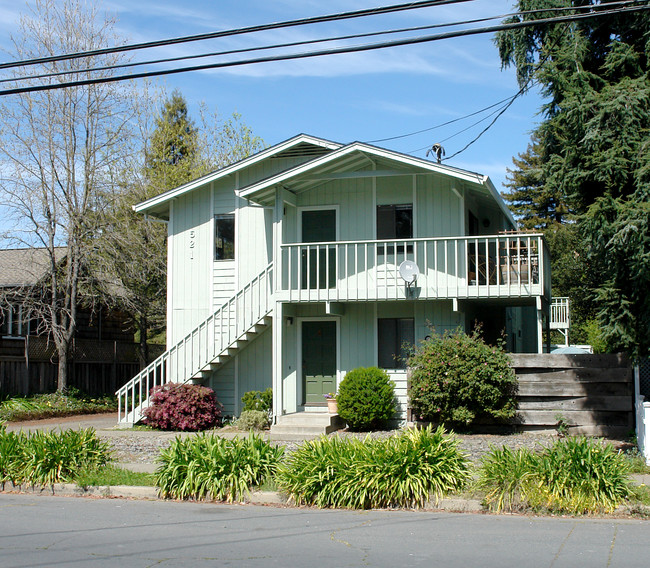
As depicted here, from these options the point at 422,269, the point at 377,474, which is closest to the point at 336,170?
the point at 422,269

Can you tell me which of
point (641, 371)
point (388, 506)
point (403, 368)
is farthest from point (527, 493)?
point (403, 368)

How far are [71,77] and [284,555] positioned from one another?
2006 cm

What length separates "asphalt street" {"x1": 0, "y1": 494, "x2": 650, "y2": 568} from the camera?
23.0 feet

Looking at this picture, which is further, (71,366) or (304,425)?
(71,366)

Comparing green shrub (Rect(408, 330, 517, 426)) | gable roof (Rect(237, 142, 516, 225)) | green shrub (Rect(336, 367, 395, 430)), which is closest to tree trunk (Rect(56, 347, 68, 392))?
gable roof (Rect(237, 142, 516, 225))

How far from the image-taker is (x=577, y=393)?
49.4 feet

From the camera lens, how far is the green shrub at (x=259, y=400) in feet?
59.9

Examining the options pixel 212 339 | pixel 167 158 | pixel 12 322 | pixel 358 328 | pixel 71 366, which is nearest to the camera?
pixel 358 328

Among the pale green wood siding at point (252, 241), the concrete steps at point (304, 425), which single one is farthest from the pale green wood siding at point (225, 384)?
the concrete steps at point (304, 425)

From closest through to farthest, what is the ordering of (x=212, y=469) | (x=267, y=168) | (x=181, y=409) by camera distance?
1. (x=212, y=469)
2. (x=181, y=409)
3. (x=267, y=168)

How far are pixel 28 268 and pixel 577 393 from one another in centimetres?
1780

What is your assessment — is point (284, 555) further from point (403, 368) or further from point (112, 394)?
point (112, 394)

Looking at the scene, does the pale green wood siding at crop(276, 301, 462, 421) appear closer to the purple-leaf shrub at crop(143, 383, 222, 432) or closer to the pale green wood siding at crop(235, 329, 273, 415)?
the pale green wood siding at crop(235, 329, 273, 415)

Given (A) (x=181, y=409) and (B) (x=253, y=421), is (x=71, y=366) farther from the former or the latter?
(B) (x=253, y=421)
